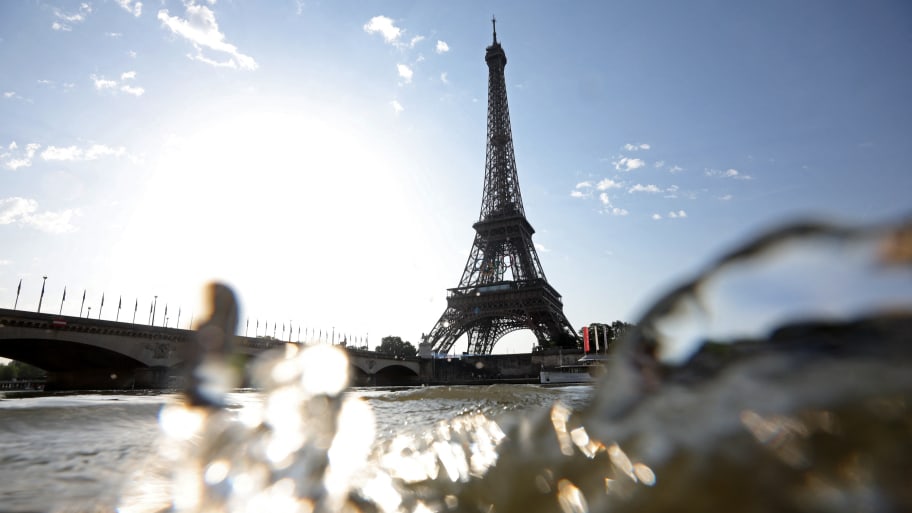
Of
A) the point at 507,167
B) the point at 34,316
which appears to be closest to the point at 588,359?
the point at 507,167

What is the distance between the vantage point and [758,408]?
2.47ft

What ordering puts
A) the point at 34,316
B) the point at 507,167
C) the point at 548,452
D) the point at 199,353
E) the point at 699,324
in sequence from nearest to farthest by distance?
the point at 699,324 < the point at 548,452 < the point at 199,353 < the point at 34,316 < the point at 507,167

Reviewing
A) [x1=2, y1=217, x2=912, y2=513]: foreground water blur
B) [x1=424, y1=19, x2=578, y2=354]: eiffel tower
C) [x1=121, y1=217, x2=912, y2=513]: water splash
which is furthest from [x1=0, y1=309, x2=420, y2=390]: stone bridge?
[x1=121, y1=217, x2=912, y2=513]: water splash

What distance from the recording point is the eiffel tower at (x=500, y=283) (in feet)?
163

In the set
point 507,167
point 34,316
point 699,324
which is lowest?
point 699,324

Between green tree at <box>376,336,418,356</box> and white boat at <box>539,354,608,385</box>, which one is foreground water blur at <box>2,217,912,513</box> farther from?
green tree at <box>376,336,418,356</box>

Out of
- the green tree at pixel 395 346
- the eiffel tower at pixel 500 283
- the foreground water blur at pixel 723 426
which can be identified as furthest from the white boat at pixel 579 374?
the green tree at pixel 395 346

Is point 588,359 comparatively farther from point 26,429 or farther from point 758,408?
point 758,408

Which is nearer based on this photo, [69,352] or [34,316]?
[34,316]

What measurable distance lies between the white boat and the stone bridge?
18.7 meters

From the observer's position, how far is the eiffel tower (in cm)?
4975

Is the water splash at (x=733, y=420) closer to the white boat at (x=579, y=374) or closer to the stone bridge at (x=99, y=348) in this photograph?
the white boat at (x=579, y=374)

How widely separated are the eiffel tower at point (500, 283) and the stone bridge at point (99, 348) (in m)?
13.3

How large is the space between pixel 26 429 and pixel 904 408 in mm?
5805
